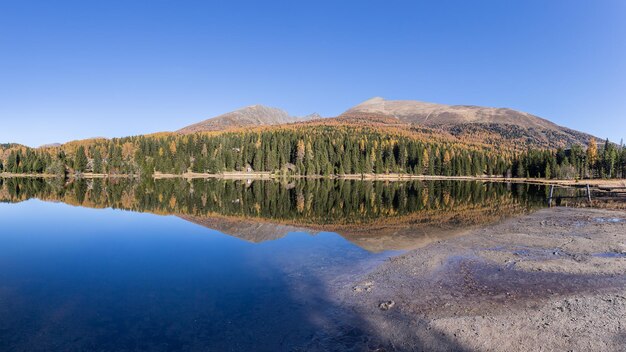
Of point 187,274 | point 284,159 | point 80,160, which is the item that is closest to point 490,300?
point 187,274

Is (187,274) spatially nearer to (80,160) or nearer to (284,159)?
(284,159)

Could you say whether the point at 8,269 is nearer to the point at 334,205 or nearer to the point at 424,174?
the point at 334,205

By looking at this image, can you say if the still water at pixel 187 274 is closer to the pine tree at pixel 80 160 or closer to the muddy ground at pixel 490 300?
the muddy ground at pixel 490 300

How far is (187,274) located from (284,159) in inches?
6147

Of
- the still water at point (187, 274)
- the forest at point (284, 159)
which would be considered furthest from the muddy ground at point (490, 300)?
the forest at point (284, 159)

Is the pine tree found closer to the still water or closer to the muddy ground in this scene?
the still water

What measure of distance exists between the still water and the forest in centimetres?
12927

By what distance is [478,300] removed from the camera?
625 inches

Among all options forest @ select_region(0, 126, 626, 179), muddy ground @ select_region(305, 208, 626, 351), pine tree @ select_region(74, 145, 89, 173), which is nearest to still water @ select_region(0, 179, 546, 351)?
muddy ground @ select_region(305, 208, 626, 351)

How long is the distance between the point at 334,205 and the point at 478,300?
134 ft

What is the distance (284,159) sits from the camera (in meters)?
176

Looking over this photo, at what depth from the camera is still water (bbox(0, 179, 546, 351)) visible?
12898mm

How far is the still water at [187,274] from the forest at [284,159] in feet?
424

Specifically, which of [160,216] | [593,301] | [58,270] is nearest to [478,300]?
[593,301]
